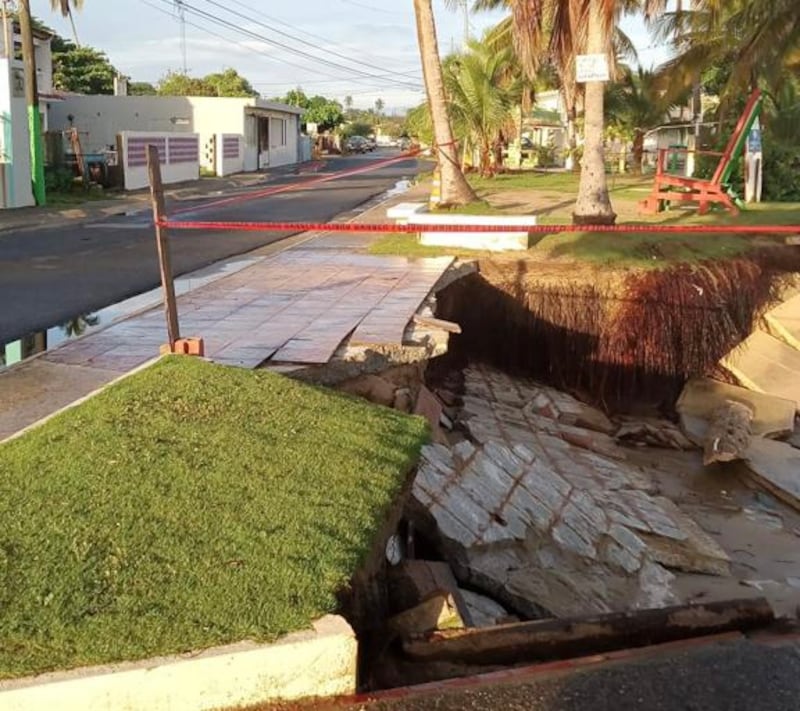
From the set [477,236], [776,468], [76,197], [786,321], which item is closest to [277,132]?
[76,197]

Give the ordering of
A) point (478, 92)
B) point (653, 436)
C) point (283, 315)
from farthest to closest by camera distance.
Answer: point (478, 92) → point (653, 436) → point (283, 315)

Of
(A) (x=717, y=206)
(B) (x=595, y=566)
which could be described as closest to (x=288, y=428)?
(B) (x=595, y=566)

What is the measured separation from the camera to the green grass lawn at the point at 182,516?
3230 mm

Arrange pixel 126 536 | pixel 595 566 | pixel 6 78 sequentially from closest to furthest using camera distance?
pixel 126 536 < pixel 595 566 < pixel 6 78

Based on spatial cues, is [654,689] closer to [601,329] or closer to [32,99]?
[601,329]

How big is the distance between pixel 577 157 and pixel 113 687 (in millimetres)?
36314

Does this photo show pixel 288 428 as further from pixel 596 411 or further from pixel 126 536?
pixel 596 411

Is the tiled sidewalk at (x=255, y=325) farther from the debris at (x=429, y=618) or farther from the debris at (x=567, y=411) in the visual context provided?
the debris at (x=429, y=618)

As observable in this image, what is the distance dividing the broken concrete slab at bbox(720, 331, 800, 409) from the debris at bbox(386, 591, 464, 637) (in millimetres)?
7754

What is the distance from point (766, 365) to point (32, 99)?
57.5 ft

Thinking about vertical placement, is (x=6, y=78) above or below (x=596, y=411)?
above

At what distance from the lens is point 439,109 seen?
53.9 ft

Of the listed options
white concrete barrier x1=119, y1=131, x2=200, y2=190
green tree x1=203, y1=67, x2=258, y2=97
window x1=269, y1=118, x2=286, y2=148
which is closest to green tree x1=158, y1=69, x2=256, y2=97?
green tree x1=203, y1=67, x2=258, y2=97

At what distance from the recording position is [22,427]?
17.7 feet
